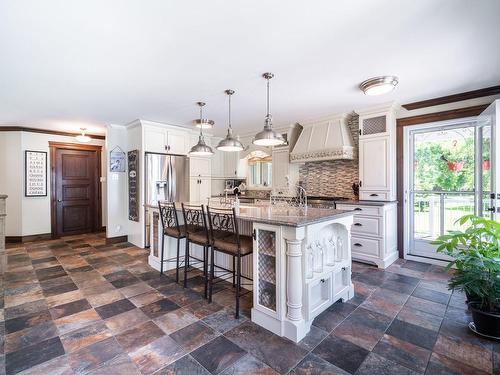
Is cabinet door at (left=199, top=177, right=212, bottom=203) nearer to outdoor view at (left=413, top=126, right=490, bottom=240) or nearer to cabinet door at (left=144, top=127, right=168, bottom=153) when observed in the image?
cabinet door at (left=144, top=127, right=168, bottom=153)

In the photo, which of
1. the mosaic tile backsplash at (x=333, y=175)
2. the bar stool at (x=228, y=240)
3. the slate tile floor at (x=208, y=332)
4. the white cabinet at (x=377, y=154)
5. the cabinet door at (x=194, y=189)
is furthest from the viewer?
the cabinet door at (x=194, y=189)

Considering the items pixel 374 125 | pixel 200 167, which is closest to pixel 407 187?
pixel 374 125

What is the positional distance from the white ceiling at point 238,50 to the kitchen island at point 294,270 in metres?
1.45

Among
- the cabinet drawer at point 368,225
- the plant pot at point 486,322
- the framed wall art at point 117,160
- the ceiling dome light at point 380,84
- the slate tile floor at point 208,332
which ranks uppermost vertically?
the ceiling dome light at point 380,84

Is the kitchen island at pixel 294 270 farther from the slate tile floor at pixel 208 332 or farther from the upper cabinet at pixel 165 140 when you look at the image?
the upper cabinet at pixel 165 140

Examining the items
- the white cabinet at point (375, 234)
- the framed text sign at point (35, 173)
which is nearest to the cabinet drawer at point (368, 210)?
the white cabinet at point (375, 234)

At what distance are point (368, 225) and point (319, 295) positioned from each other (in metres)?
1.84

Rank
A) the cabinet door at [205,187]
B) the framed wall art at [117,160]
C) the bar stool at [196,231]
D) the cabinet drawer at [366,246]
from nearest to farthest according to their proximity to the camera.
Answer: the bar stool at [196,231], the cabinet drawer at [366,246], the framed wall art at [117,160], the cabinet door at [205,187]

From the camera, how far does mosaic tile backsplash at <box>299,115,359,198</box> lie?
4.32 m

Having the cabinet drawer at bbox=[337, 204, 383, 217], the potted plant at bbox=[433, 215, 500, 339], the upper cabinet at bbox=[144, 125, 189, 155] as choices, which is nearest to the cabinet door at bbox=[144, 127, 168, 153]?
the upper cabinet at bbox=[144, 125, 189, 155]

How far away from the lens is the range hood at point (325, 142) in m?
4.10

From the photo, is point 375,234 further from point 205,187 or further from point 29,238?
point 29,238

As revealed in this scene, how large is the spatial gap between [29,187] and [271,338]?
5.83 metres

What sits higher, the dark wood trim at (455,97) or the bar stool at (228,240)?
the dark wood trim at (455,97)
